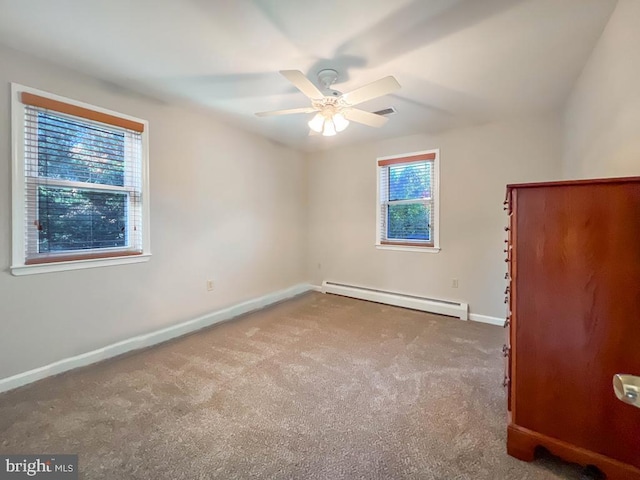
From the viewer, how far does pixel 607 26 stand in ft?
5.38

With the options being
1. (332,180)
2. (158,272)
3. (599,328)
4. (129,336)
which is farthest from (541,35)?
(129,336)

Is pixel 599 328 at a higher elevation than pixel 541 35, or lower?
lower

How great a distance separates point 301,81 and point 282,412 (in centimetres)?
209

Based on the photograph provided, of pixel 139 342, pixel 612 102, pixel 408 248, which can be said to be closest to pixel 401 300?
pixel 408 248

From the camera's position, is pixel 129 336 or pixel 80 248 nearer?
pixel 80 248

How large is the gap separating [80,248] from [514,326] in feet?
10.2

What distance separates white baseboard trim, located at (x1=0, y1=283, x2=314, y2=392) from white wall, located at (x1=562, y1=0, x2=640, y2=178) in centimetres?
361

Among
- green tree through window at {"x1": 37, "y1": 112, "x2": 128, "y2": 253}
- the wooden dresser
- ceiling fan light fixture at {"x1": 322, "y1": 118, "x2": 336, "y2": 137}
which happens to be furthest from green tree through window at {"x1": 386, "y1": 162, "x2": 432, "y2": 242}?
green tree through window at {"x1": 37, "y1": 112, "x2": 128, "y2": 253}

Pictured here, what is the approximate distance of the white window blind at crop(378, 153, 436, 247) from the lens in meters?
3.72

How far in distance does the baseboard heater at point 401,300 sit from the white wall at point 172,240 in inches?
30.6

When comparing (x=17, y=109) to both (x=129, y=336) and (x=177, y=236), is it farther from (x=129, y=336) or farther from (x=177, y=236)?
(x=129, y=336)

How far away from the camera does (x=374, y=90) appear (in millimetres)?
1850

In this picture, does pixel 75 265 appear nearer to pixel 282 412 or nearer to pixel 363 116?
pixel 282 412

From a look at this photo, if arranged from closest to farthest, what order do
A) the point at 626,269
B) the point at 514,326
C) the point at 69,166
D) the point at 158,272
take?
1. the point at 626,269
2. the point at 514,326
3. the point at 69,166
4. the point at 158,272
